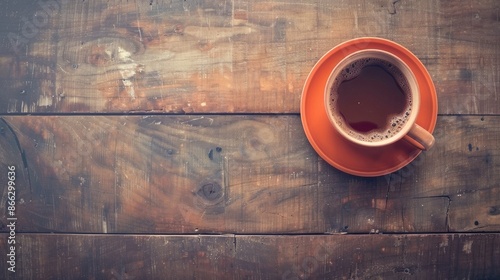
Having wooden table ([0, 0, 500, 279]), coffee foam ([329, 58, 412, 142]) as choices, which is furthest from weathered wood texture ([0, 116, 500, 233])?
coffee foam ([329, 58, 412, 142])

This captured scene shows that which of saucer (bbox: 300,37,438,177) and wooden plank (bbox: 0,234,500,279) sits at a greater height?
saucer (bbox: 300,37,438,177)

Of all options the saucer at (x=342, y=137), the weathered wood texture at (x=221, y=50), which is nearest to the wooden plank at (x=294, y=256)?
the saucer at (x=342, y=137)

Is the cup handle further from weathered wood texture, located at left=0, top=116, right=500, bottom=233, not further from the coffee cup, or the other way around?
weathered wood texture, located at left=0, top=116, right=500, bottom=233

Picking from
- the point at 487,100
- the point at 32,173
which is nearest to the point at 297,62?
the point at 487,100

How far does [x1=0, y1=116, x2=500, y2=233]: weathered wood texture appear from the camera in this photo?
1.11m

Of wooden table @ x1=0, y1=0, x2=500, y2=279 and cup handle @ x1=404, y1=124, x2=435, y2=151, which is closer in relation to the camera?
cup handle @ x1=404, y1=124, x2=435, y2=151

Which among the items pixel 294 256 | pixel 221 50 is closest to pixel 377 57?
pixel 221 50

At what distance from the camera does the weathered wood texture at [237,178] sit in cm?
111

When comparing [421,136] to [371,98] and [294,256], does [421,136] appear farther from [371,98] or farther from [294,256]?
[294,256]

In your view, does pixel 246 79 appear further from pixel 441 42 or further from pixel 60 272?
pixel 60 272

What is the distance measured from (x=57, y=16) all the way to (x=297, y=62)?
1.88ft

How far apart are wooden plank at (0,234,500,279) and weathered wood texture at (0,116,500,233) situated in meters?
0.03

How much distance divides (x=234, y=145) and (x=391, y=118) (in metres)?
0.35

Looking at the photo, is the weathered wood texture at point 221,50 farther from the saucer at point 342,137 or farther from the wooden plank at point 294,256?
the wooden plank at point 294,256
